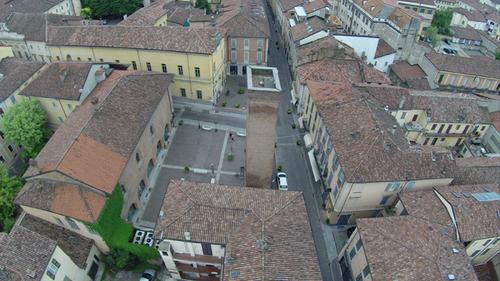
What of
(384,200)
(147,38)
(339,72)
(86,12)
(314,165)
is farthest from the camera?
(86,12)

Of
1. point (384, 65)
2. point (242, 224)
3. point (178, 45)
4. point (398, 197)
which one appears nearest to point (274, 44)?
point (384, 65)

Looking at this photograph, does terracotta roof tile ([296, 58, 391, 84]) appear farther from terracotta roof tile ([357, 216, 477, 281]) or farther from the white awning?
terracotta roof tile ([357, 216, 477, 281])

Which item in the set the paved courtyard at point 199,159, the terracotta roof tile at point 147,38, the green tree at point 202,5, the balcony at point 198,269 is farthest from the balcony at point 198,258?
the green tree at point 202,5

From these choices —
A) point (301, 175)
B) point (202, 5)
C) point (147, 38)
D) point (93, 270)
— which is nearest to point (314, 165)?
point (301, 175)

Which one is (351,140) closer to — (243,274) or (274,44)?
(243,274)

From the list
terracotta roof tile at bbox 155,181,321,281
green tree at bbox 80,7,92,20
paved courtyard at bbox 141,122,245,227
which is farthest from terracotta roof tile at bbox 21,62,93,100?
green tree at bbox 80,7,92,20

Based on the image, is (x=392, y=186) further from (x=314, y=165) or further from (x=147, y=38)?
(x=147, y=38)
